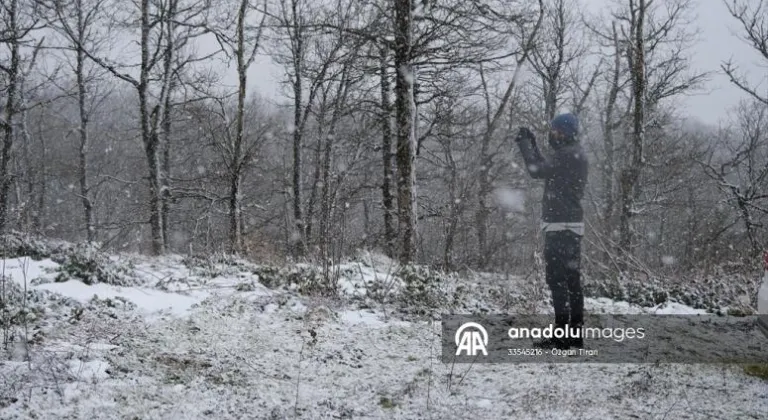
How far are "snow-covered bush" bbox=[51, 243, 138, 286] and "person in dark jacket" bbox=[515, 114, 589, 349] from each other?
4131 mm

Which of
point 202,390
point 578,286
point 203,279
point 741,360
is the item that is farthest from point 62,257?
point 741,360

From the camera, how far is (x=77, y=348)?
379 cm

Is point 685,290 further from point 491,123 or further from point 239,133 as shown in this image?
point 239,133

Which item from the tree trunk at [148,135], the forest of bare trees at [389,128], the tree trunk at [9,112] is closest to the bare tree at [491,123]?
the forest of bare trees at [389,128]

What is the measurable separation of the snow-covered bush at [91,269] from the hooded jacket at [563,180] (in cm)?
416

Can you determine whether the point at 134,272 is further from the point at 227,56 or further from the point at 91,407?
the point at 227,56

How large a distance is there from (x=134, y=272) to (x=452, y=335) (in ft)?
11.4

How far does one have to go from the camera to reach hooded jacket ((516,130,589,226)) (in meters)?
4.60

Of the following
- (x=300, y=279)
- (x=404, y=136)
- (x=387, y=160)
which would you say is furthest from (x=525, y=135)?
(x=387, y=160)

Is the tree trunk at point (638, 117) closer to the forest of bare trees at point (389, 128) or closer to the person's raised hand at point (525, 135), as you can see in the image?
the forest of bare trees at point (389, 128)

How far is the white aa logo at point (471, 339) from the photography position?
15.7 feet

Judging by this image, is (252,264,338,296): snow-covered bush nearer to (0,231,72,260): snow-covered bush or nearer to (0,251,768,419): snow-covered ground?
(0,251,768,419): snow-covered ground

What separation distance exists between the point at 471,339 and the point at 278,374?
187 centimetres

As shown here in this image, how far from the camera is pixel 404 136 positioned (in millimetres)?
9477
